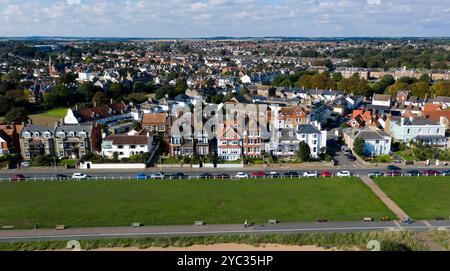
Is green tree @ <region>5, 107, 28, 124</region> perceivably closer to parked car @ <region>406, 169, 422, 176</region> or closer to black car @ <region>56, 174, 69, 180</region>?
black car @ <region>56, 174, 69, 180</region>

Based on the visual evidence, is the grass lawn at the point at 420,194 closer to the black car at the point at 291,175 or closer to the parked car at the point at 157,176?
the black car at the point at 291,175

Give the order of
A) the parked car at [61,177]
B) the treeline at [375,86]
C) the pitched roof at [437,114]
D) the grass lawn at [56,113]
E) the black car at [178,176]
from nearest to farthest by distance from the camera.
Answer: the parked car at [61,177]
the black car at [178,176]
the pitched roof at [437,114]
the grass lawn at [56,113]
the treeline at [375,86]

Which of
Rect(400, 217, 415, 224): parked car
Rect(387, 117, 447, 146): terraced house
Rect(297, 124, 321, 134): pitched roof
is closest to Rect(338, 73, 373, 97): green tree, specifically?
Rect(387, 117, 447, 146): terraced house

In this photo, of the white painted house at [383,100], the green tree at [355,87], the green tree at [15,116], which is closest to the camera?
the green tree at [15,116]

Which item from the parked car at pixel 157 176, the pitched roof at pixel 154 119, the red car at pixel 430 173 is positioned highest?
the pitched roof at pixel 154 119

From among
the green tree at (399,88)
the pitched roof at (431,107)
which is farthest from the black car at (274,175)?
the green tree at (399,88)

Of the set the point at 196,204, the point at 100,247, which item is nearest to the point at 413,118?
the point at 196,204

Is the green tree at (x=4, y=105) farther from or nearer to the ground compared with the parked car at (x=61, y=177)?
farther from the ground

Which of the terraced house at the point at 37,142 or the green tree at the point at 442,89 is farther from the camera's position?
the green tree at the point at 442,89
